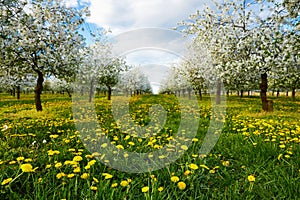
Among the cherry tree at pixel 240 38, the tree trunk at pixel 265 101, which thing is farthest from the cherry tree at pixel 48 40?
the tree trunk at pixel 265 101

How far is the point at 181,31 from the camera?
14977mm

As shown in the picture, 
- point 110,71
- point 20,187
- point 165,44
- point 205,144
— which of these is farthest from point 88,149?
point 110,71

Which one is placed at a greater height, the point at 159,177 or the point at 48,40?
the point at 48,40

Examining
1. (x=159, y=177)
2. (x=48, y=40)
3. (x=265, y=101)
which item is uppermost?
(x=48, y=40)

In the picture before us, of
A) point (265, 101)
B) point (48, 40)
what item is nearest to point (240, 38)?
point (265, 101)

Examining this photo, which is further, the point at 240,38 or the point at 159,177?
the point at 240,38

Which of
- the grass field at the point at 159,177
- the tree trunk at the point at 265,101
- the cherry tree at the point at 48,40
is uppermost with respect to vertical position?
the cherry tree at the point at 48,40

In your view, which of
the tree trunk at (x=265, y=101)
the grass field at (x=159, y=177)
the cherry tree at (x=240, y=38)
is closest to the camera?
the grass field at (x=159, y=177)

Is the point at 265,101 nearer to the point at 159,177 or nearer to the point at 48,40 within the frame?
the point at 159,177

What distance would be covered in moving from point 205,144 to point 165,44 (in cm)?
431

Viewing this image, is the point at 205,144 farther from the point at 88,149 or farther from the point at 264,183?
the point at 88,149

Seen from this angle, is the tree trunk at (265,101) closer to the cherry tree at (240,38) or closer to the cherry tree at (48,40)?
the cherry tree at (240,38)

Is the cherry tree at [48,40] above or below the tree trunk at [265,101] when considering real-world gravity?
above

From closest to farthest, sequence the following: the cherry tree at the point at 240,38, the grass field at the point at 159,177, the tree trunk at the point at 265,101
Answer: the grass field at the point at 159,177, the cherry tree at the point at 240,38, the tree trunk at the point at 265,101
